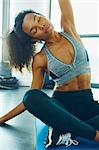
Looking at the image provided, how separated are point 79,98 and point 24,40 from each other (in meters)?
0.50

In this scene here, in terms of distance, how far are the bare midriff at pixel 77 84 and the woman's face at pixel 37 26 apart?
0.99 feet

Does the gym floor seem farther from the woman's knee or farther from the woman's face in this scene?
the woman's face

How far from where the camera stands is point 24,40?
1.79 metres

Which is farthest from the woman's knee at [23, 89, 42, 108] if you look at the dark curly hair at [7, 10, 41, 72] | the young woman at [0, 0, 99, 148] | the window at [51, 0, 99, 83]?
the window at [51, 0, 99, 83]

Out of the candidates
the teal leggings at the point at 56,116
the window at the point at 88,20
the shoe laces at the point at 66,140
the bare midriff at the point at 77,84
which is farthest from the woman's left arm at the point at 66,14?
the window at the point at 88,20

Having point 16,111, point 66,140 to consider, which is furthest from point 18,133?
point 66,140

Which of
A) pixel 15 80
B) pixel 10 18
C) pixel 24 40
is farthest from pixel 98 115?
pixel 10 18

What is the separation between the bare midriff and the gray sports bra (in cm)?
2

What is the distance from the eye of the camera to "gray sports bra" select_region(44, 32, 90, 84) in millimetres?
1684

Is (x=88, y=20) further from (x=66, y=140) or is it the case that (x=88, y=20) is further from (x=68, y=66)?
(x=66, y=140)

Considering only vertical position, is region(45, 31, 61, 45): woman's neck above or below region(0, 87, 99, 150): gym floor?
above

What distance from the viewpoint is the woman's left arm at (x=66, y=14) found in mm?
1777

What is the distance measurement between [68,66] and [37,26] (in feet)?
0.96

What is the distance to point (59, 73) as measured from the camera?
66.6 inches
